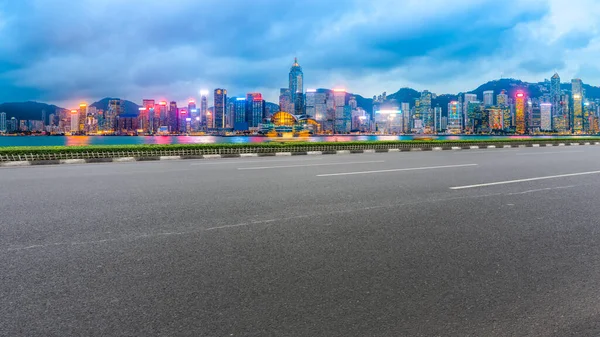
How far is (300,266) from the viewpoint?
3.48 m

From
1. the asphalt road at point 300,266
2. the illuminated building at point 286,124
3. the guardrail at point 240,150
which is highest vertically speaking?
the illuminated building at point 286,124

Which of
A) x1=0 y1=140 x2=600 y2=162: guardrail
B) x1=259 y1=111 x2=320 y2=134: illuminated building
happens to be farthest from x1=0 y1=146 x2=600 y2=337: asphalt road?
x1=259 y1=111 x2=320 y2=134: illuminated building

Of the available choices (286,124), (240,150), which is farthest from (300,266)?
(286,124)

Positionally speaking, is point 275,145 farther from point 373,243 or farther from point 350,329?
point 350,329

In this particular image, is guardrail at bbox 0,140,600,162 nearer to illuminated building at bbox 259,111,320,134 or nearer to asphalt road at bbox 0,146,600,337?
asphalt road at bbox 0,146,600,337

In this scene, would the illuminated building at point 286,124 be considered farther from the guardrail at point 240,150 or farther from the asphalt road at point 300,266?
the asphalt road at point 300,266

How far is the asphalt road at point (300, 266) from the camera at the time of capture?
255cm

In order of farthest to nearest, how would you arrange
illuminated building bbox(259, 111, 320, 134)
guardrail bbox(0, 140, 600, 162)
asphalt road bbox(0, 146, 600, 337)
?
illuminated building bbox(259, 111, 320, 134)
guardrail bbox(0, 140, 600, 162)
asphalt road bbox(0, 146, 600, 337)

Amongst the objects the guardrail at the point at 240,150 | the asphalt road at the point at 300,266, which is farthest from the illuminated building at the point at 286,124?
the asphalt road at the point at 300,266

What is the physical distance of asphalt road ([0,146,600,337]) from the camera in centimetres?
255

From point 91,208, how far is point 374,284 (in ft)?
15.1

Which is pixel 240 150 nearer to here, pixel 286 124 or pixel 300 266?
pixel 300 266

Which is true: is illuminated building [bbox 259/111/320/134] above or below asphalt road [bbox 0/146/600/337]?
above

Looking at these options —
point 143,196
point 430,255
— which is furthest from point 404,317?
point 143,196
